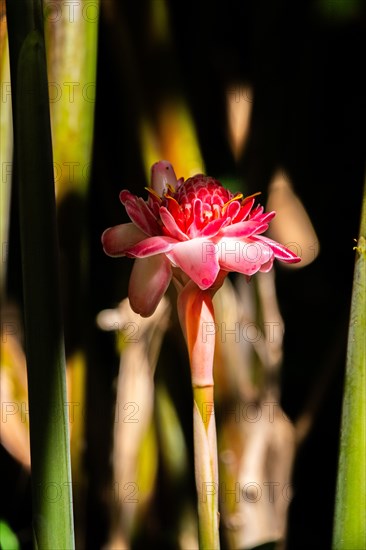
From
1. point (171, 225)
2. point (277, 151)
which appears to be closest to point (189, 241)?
point (171, 225)

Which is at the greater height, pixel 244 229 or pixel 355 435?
pixel 244 229

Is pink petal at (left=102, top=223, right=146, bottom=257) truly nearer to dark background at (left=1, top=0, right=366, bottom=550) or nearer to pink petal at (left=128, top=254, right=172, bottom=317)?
pink petal at (left=128, top=254, right=172, bottom=317)

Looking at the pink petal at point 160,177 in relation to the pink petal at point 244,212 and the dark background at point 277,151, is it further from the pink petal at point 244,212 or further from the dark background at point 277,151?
the dark background at point 277,151

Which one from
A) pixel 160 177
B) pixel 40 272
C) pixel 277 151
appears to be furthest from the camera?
pixel 277 151

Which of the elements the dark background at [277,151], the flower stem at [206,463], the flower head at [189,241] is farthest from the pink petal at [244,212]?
the dark background at [277,151]

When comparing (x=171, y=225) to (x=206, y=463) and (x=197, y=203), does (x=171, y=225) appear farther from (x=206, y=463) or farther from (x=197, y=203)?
(x=206, y=463)

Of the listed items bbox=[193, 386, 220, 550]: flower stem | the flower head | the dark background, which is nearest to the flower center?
the flower head

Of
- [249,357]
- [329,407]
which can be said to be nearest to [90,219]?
[249,357]
